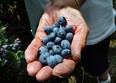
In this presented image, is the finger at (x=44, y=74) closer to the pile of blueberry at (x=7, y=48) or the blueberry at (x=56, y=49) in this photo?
the blueberry at (x=56, y=49)

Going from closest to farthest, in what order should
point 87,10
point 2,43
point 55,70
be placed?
point 55,70, point 87,10, point 2,43

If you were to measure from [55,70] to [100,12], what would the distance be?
0.89 metres

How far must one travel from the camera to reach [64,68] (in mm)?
2004

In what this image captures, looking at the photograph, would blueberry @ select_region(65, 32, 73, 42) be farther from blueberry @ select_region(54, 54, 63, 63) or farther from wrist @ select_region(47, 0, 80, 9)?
wrist @ select_region(47, 0, 80, 9)

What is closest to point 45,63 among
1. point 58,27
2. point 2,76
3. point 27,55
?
point 27,55

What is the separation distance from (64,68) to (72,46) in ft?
0.48

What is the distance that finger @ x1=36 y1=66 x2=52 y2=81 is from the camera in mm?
1993

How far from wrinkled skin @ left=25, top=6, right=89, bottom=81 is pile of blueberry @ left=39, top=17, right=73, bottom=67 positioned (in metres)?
0.03

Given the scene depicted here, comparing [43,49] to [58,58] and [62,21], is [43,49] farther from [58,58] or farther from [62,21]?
[62,21]

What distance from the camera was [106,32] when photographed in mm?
2855

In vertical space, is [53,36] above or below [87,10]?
above

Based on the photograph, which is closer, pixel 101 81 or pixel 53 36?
pixel 53 36

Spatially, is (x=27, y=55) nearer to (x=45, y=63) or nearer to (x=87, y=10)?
(x=45, y=63)

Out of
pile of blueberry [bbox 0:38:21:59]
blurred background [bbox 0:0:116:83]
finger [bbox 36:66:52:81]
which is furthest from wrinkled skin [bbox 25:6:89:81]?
blurred background [bbox 0:0:116:83]
